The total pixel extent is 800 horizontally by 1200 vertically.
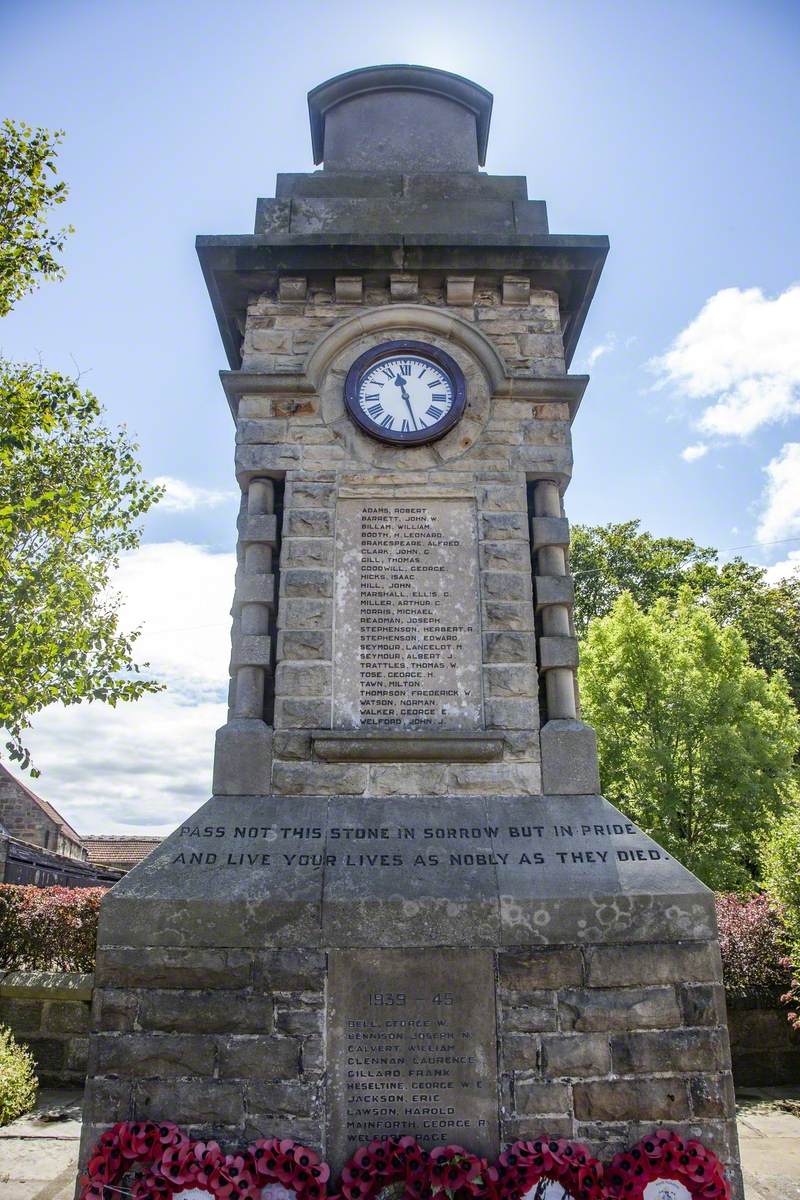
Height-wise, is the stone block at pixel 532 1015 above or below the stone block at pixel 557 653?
below

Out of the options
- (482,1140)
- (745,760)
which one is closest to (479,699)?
(482,1140)

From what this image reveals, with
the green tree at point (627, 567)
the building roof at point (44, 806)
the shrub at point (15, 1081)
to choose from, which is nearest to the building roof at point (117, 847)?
the building roof at point (44, 806)

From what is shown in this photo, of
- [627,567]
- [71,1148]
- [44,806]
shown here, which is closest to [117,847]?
[44,806]

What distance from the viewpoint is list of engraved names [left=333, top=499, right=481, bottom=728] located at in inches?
201

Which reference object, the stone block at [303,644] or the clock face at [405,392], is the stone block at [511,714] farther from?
the clock face at [405,392]

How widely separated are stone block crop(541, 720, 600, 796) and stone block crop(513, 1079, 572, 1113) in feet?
5.17

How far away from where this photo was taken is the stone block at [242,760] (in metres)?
4.88

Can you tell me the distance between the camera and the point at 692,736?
1485 centimetres

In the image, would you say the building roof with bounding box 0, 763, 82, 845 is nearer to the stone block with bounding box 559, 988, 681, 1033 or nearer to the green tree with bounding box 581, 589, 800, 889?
the green tree with bounding box 581, 589, 800, 889

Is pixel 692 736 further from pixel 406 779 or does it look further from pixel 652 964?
pixel 406 779

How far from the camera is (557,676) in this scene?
528 centimetres

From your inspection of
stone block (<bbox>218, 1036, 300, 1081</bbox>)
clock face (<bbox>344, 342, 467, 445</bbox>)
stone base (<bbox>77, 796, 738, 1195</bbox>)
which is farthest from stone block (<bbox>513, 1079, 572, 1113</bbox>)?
clock face (<bbox>344, 342, 467, 445</bbox>)

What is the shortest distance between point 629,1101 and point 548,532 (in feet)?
11.3

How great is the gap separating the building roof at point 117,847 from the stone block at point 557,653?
106ft
